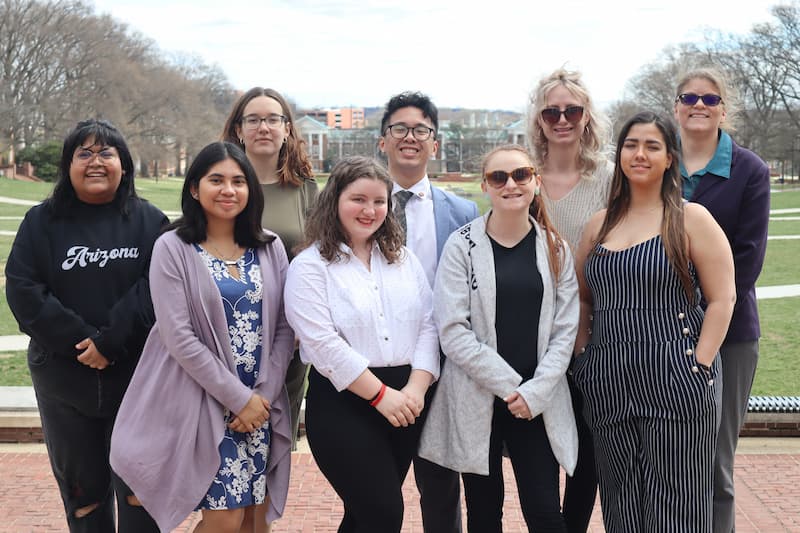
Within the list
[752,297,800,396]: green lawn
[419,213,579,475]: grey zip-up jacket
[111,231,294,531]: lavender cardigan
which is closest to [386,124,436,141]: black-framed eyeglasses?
[419,213,579,475]: grey zip-up jacket

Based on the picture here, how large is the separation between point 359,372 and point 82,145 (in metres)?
1.66

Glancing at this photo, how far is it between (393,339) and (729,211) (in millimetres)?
1659

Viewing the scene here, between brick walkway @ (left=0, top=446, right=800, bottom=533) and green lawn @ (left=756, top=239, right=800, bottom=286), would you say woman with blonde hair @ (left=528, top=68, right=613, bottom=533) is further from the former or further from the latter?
green lawn @ (left=756, top=239, right=800, bottom=286)

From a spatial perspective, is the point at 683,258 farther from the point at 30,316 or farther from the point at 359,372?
the point at 30,316

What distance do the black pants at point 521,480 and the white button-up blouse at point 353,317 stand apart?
0.43m

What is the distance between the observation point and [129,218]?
3.54m

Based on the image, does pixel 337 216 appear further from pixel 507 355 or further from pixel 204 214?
pixel 507 355

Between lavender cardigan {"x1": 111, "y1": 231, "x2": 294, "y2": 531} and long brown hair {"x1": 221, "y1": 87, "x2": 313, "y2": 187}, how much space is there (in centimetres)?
102

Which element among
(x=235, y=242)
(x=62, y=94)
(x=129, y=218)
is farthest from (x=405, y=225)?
(x=62, y=94)

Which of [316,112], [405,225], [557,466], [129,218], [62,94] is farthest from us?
[316,112]

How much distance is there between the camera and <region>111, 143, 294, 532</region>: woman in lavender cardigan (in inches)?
123

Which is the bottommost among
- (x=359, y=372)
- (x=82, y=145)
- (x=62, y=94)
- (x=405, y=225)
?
(x=359, y=372)

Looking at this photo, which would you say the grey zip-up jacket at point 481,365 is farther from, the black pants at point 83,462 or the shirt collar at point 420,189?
the black pants at point 83,462

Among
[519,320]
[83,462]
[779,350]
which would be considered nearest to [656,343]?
[519,320]
